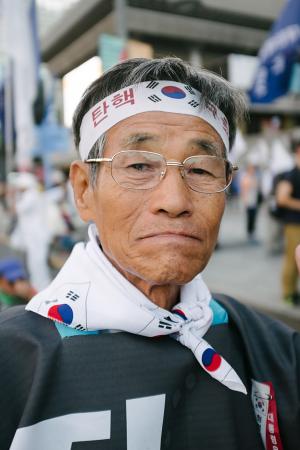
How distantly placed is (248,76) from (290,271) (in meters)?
16.9

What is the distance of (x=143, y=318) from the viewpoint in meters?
1.21

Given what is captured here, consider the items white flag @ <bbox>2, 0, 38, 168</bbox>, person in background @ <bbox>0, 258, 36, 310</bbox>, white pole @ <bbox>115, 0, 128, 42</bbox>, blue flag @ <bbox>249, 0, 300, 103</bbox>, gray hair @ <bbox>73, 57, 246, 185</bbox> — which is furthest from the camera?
white pole @ <bbox>115, 0, 128, 42</bbox>

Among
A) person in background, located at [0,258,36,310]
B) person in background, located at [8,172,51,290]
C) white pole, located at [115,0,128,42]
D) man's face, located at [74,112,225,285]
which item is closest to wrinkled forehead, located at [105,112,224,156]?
man's face, located at [74,112,225,285]

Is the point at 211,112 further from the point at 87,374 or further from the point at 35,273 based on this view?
the point at 35,273

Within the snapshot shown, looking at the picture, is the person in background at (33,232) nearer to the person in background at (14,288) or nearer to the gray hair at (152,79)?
the person in background at (14,288)

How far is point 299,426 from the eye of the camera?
4.35 feet

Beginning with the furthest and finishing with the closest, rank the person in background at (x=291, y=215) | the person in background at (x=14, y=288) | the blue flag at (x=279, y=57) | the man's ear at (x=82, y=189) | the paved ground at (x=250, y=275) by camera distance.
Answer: the paved ground at (x=250, y=275) < the person in background at (x=291, y=215) < the blue flag at (x=279, y=57) < the person in background at (x=14, y=288) < the man's ear at (x=82, y=189)

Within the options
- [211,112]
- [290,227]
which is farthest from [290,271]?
[211,112]

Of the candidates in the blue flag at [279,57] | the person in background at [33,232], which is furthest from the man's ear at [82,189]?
the person in background at [33,232]

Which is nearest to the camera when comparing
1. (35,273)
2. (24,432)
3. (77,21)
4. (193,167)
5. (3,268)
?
(24,432)

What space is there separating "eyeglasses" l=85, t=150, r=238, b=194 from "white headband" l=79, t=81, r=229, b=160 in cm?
10

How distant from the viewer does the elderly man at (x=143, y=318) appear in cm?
115

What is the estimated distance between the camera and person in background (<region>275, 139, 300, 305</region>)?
16.8 ft

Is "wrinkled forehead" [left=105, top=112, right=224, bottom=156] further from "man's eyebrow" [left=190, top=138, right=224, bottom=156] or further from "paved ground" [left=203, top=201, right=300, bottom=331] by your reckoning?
"paved ground" [left=203, top=201, right=300, bottom=331]
